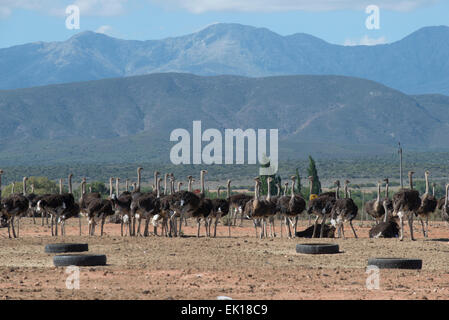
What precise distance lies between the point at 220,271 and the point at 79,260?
321 cm

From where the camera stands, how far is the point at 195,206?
30.1 m

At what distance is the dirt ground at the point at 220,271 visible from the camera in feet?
55.1

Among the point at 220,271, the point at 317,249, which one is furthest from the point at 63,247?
the point at 317,249

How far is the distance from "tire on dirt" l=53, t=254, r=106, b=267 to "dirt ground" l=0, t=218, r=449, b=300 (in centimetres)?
34

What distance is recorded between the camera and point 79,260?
21.1 m

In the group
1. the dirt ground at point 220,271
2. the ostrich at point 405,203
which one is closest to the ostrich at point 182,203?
the dirt ground at point 220,271

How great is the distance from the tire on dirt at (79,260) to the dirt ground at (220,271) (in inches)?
13.3

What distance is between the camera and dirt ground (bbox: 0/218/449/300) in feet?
55.1

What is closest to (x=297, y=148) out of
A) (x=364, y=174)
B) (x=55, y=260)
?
(x=364, y=174)

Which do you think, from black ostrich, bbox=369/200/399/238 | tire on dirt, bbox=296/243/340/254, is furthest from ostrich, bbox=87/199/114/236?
tire on dirt, bbox=296/243/340/254

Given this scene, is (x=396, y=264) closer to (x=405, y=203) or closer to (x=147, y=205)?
(x=405, y=203)

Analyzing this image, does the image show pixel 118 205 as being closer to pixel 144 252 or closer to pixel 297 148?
pixel 144 252

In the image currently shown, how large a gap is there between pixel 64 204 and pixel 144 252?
7566mm
